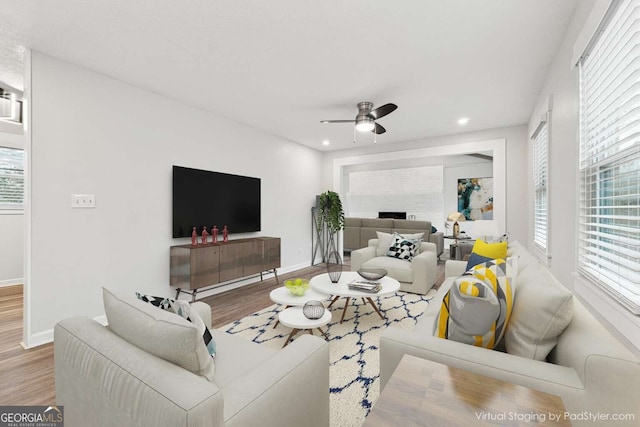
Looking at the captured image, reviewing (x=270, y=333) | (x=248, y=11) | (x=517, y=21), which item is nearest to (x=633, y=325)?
(x=517, y=21)

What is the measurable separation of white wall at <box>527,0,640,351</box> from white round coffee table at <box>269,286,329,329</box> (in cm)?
182


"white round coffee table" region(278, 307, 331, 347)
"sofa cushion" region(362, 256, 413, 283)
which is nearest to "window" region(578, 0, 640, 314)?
"white round coffee table" region(278, 307, 331, 347)

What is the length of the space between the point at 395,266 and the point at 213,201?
2653 mm

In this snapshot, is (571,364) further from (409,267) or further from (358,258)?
(358,258)

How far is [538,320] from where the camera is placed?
1145 mm

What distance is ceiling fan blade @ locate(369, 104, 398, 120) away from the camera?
3.10 metres

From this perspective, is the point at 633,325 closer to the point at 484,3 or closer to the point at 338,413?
the point at 338,413

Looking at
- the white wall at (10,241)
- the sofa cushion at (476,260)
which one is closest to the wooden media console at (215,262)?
the white wall at (10,241)

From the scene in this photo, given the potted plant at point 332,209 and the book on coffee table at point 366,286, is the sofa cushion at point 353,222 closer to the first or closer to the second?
the potted plant at point 332,209

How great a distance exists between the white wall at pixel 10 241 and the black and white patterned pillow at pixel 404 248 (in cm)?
541

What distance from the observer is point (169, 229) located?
139 inches

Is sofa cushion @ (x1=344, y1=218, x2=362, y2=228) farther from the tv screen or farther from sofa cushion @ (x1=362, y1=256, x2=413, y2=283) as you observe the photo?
the tv screen

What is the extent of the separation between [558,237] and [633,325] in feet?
4.47

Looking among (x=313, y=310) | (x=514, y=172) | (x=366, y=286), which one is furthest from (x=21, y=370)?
(x=514, y=172)
